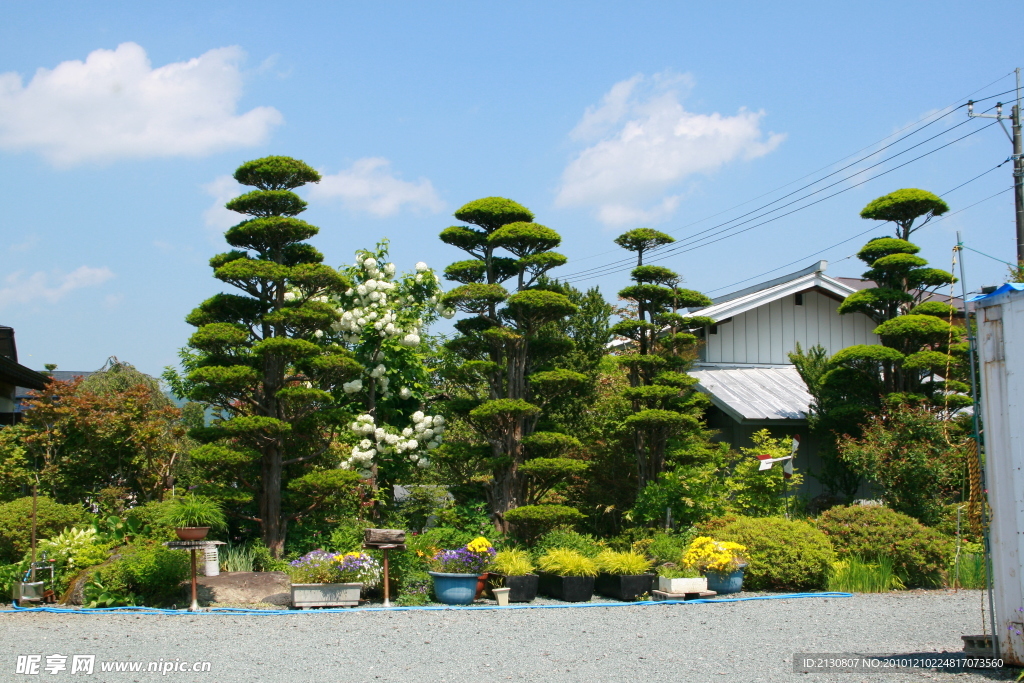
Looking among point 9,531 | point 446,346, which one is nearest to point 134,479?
point 9,531

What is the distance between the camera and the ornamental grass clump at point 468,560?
10.5 meters

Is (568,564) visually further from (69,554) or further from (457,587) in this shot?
(69,554)

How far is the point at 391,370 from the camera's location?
1401 cm

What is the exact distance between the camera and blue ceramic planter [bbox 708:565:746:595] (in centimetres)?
1058

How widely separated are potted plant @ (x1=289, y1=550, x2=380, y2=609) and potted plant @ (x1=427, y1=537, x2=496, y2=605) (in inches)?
31.2

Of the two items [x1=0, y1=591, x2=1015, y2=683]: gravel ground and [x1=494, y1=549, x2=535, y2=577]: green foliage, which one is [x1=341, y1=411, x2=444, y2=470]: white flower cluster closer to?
[x1=494, y1=549, x2=535, y2=577]: green foliage

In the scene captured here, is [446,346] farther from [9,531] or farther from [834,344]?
[834,344]

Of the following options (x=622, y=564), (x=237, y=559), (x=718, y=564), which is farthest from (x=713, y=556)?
(x=237, y=559)

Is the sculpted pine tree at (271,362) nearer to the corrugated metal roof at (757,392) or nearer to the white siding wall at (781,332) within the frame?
the corrugated metal roof at (757,392)

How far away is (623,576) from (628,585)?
0.14 m

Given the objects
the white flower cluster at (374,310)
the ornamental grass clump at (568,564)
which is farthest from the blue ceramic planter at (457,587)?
the white flower cluster at (374,310)

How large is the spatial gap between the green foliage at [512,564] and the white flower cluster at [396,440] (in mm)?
2678

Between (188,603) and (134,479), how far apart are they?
12.0 ft

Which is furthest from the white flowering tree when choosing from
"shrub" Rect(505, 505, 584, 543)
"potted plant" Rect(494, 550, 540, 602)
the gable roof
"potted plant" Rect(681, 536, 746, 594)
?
the gable roof
